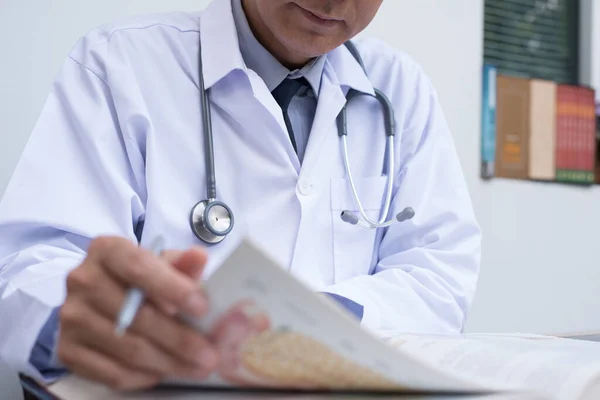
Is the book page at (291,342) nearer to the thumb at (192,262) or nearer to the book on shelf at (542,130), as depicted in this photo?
the thumb at (192,262)

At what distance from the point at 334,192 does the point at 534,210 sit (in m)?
1.30

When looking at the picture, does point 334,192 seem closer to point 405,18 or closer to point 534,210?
point 405,18

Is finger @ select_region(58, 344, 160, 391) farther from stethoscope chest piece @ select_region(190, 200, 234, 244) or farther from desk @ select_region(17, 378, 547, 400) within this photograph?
stethoscope chest piece @ select_region(190, 200, 234, 244)

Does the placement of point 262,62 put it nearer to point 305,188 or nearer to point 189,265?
point 305,188

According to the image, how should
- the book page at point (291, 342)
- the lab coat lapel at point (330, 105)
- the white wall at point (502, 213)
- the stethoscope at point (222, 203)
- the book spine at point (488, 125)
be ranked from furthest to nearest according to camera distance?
1. the book spine at point (488, 125)
2. the white wall at point (502, 213)
3. the lab coat lapel at point (330, 105)
4. the stethoscope at point (222, 203)
5. the book page at point (291, 342)

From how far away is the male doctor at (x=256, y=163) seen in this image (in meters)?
0.83

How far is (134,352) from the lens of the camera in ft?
1.54

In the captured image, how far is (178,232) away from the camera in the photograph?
935 millimetres

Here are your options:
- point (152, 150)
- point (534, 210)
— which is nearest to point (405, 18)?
point (534, 210)

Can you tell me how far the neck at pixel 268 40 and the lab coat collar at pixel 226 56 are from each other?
0.03 m

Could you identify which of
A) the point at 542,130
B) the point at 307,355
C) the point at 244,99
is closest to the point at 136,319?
the point at 307,355

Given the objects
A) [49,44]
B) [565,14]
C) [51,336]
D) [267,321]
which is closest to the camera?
[267,321]

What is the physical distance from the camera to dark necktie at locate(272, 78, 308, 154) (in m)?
1.06

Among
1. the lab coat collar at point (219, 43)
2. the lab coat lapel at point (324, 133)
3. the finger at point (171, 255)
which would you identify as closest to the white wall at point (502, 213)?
the lab coat collar at point (219, 43)
